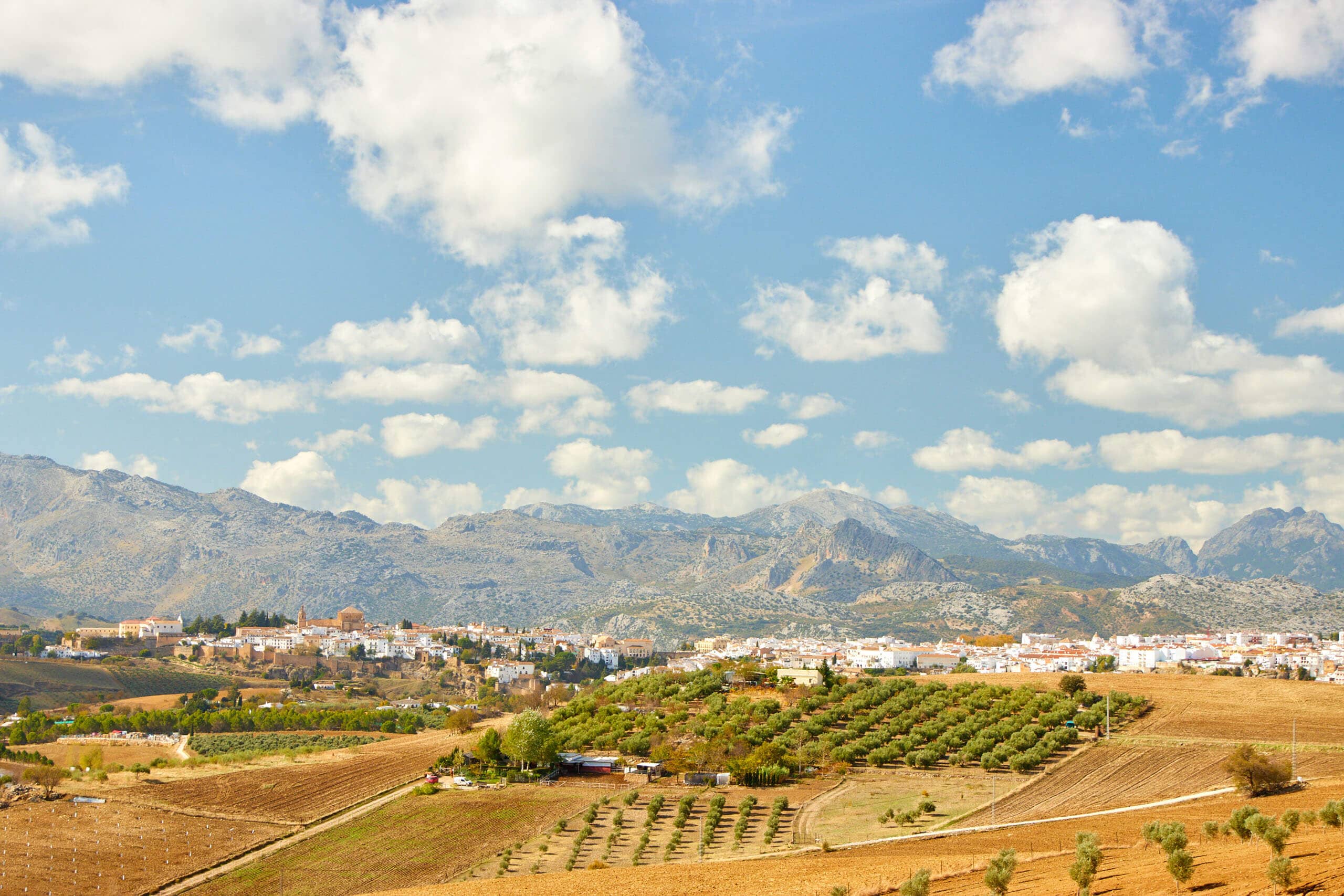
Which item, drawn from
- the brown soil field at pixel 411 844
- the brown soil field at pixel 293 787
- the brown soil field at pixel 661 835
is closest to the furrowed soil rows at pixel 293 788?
the brown soil field at pixel 293 787

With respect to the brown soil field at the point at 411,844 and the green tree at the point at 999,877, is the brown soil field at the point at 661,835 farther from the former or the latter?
the green tree at the point at 999,877

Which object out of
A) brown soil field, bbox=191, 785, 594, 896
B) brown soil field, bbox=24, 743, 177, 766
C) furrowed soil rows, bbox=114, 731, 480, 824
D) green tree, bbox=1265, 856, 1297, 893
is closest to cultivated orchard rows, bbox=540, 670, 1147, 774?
furrowed soil rows, bbox=114, 731, 480, 824

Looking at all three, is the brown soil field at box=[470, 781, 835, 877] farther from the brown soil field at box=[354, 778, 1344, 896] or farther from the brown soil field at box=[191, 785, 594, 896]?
the brown soil field at box=[354, 778, 1344, 896]

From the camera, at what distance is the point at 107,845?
1981 inches

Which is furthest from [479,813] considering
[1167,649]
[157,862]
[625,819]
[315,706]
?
[1167,649]

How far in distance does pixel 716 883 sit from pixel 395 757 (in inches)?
1932

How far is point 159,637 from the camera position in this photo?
18012 centimetres

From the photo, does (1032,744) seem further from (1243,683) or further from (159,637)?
(159,637)

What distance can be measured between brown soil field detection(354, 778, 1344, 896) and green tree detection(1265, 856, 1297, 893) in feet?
0.87

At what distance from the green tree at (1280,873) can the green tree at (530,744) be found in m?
49.2

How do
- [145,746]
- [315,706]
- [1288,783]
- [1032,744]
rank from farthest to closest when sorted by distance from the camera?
[315,706] → [145,746] → [1032,744] → [1288,783]

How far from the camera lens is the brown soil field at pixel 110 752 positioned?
83688mm

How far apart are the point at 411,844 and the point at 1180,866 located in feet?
→ 123

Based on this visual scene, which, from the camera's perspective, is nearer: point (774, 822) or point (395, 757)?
point (774, 822)
